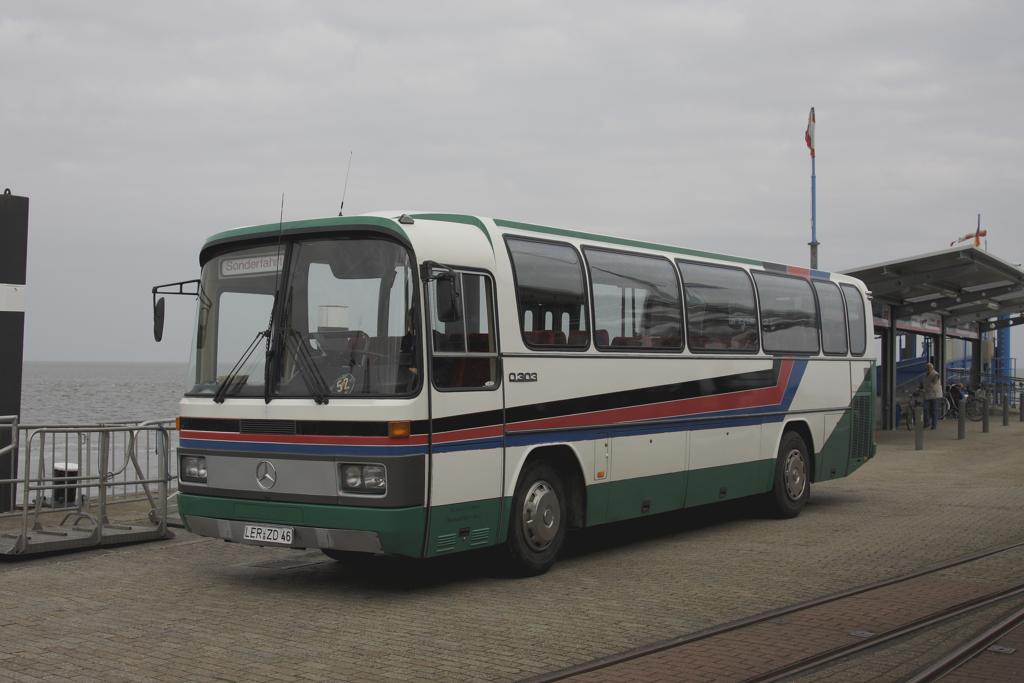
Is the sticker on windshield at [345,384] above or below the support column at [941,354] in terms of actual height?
below

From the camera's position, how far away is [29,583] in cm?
988

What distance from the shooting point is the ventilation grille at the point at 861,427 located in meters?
16.3

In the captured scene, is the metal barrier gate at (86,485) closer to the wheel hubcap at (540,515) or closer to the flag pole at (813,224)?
the wheel hubcap at (540,515)

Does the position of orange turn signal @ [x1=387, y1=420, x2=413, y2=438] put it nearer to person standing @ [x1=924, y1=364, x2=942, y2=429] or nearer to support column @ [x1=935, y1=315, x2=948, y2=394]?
person standing @ [x1=924, y1=364, x2=942, y2=429]

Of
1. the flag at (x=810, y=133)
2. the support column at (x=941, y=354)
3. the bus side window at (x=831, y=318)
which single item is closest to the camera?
the bus side window at (x=831, y=318)

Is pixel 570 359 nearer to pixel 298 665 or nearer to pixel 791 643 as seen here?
pixel 791 643

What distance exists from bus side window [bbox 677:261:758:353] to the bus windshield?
14.5 feet

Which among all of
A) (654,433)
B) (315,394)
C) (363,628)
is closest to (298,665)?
(363,628)

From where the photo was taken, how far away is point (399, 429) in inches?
349

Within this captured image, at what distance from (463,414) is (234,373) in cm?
194

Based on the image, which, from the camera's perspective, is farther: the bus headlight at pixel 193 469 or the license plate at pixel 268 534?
the bus headlight at pixel 193 469

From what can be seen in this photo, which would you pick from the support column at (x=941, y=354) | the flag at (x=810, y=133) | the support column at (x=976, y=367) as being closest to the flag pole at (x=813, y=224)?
the flag at (x=810, y=133)

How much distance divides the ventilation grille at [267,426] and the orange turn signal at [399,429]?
0.88m

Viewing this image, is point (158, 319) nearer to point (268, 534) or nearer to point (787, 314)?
point (268, 534)
